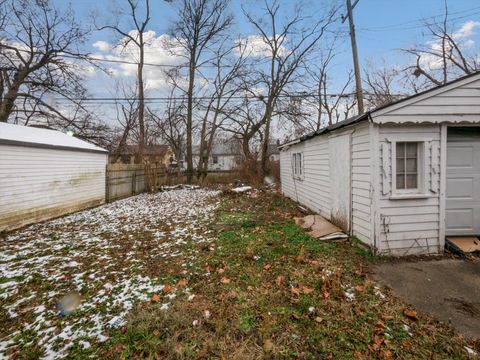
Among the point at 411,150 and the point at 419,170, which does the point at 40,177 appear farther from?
the point at 419,170

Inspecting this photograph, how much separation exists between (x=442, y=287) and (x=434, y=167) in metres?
1.96

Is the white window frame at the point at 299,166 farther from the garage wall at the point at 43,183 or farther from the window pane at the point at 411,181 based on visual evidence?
the garage wall at the point at 43,183

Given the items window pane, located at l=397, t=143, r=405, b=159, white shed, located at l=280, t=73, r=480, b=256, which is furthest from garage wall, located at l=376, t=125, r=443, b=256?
window pane, located at l=397, t=143, r=405, b=159

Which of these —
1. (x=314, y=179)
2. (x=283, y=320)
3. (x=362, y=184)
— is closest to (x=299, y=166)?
(x=314, y=179)

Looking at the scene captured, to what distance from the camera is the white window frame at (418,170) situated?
4.13 meters

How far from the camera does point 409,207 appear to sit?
13.7ft

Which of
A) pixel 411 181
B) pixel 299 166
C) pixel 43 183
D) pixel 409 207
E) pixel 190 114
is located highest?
pixel 190 114

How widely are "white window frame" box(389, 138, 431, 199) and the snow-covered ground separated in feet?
12.2

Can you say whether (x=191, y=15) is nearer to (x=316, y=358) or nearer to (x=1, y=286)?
(x=1, y=286)

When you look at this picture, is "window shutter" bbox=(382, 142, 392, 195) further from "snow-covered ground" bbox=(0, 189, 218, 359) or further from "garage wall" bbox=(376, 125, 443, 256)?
"snow-covered ground" bbox=(0, 189, 218, 359)

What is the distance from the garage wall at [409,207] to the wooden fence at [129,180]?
10.8 meters

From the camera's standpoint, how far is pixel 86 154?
9.58 m

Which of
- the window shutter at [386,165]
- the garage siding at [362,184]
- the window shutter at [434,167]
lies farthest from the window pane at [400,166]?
the garage siding at [362,184]

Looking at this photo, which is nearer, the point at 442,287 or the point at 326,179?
the point at 442,287
